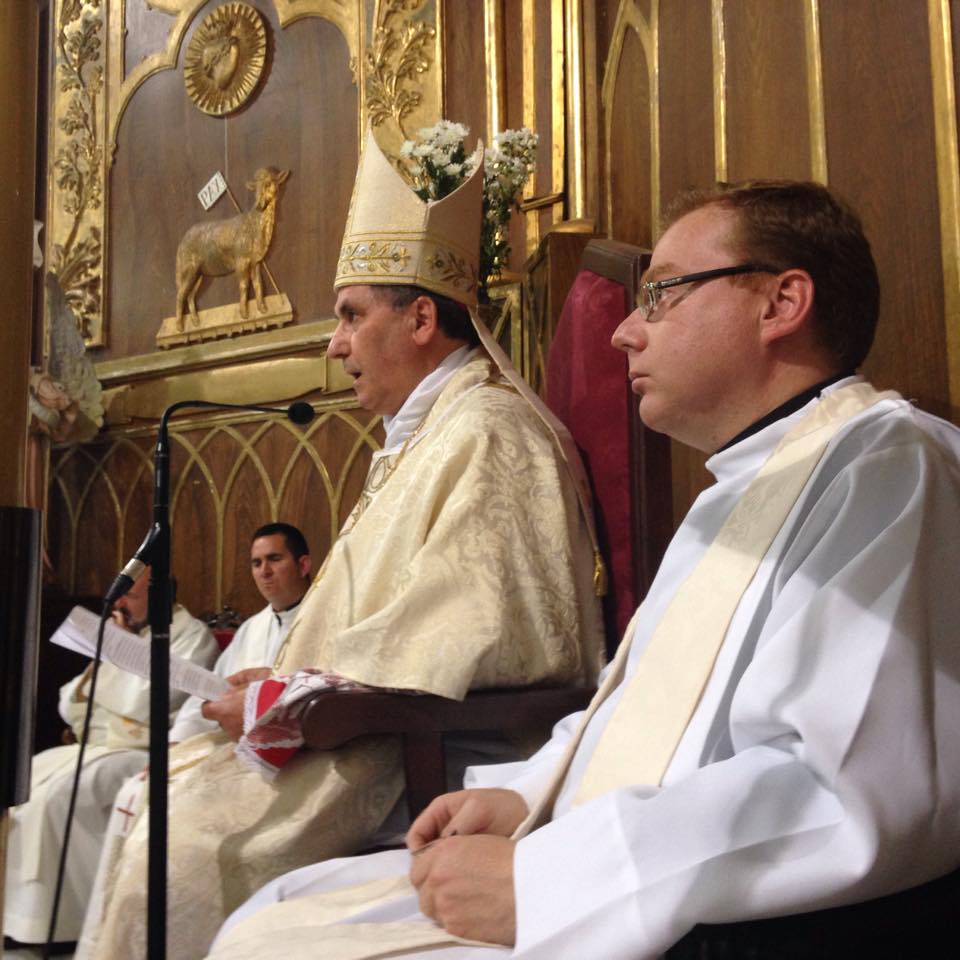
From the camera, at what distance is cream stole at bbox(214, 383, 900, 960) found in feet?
4.63

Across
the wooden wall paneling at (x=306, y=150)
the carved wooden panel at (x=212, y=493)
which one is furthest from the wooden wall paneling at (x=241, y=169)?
the carved wooden panel at (x=212, y=493)

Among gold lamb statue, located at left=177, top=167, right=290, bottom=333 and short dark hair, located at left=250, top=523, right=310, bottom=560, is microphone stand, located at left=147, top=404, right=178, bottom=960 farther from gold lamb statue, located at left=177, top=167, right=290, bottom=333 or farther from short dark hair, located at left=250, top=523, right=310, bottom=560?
gold lamb statue, located at left=177, top=167, right=290, bottom=333

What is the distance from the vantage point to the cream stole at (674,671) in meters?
1.41

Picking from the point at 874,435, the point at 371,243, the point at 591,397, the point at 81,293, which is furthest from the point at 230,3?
the point at 874,435

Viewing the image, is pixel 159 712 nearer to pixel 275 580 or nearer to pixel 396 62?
pixel 275 580

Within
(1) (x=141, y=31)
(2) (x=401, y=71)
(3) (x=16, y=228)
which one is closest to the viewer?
(3) (x=16, y=228)

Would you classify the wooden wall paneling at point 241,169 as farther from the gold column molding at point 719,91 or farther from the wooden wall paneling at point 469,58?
the gold column molding at point 719,91

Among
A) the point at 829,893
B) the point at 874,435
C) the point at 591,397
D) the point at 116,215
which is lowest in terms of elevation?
the point at 829,893

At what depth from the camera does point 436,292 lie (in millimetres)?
3199

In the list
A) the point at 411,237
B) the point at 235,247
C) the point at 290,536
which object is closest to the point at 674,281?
the point at 411,237

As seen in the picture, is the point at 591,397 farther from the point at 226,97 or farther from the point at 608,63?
the point at 226,97

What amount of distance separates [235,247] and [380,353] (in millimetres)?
3094

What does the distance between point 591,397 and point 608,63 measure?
73.6 inches

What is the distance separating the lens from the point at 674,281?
1788mm
